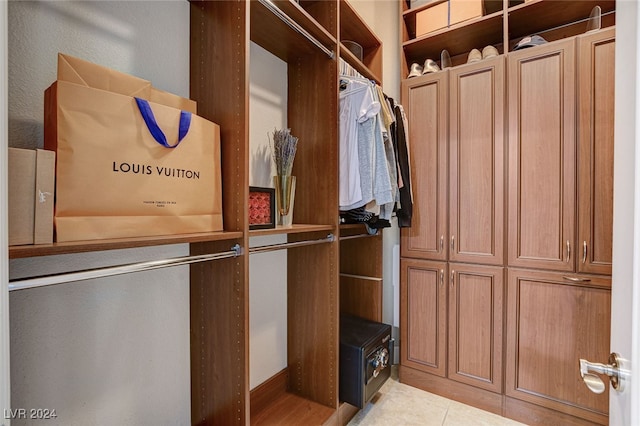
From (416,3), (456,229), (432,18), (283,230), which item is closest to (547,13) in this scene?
(432,18)

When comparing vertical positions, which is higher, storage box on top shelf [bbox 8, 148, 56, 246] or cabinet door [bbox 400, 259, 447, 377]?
storage box on top shelf [bbox 8, 148, 56, 246]

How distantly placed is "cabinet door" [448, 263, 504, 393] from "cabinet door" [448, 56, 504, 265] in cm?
11

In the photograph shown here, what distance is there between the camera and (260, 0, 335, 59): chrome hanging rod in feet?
4.22

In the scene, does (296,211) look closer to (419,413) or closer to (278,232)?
(278,232)

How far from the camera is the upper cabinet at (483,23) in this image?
191cm

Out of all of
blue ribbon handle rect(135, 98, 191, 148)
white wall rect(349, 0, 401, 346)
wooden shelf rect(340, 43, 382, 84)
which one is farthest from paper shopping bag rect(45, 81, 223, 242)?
white wall rect(349, 0, 401, 346)

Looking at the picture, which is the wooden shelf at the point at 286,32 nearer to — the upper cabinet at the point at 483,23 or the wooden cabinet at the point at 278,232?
the wooden cabinet at the point at 278,232

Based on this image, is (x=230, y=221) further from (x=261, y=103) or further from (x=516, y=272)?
(x=516, y=272)

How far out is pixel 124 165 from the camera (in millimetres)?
855

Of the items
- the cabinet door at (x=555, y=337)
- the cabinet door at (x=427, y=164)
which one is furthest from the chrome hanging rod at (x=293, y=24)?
the cabinet door at (x=555, y=337)

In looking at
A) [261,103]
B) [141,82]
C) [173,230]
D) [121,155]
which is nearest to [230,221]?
[173,230]

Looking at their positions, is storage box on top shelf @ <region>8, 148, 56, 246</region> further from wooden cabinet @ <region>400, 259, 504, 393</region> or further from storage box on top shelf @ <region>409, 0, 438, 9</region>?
storage box on top shelf @ <region>409, 0, 438, 9</region>

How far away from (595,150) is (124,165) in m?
2.22

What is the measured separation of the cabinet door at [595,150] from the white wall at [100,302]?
6.83ft
